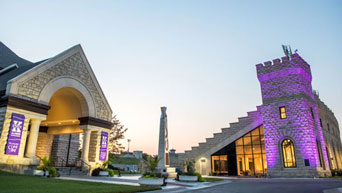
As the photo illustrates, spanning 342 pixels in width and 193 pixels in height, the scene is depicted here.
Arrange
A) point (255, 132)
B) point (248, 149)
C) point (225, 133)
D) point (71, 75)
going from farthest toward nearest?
point (225, 133)
point (248, 149)
point (255, 132)
point (71, 75)

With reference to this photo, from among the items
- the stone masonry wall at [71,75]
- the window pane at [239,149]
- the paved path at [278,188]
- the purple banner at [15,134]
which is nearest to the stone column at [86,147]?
the stone masonry wall at [71,75]

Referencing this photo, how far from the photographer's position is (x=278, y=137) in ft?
89.2

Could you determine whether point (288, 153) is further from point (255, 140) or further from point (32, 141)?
point (32, 141)

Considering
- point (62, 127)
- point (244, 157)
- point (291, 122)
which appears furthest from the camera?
point (244, 157)

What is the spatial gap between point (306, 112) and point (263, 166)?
8529 mm

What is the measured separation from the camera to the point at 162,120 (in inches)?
776

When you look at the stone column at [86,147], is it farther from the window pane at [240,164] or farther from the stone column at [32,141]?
the window pane at [240,164]

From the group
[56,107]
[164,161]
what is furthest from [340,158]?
[56,107]

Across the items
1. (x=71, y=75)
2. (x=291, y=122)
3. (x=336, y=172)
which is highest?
(x=71, y=75)

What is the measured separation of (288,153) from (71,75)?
77.3 feet

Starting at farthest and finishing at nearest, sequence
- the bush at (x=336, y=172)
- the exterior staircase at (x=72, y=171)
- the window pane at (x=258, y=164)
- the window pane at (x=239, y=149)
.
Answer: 1. the window pane at (x=239, y=149)
2. the window pane at (x=258, y=164)
3. the bush at (x=336, y=172)
4. the exterior staircase at (x=72, y=171)

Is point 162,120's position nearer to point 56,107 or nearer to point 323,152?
Answer: point 56,107

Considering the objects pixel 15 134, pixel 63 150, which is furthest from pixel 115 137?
pixel 15 134

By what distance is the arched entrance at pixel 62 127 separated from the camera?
22.0 metres
